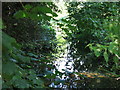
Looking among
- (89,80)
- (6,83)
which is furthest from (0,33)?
(89,80)

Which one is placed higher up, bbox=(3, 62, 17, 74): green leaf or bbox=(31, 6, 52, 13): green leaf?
bbox=(31, 6, 52, 13): green leaf

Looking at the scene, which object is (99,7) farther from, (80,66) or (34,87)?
(34,87)

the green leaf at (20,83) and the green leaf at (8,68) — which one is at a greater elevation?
the green leaf at (8,68)

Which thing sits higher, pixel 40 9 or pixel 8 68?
pixel 40 9

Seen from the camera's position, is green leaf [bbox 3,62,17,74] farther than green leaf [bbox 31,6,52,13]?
No

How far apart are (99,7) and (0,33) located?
92.0 inches

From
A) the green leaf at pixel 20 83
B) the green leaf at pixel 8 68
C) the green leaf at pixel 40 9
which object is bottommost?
the green leaf at pixel 20 83

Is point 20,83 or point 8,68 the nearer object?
point 8,68

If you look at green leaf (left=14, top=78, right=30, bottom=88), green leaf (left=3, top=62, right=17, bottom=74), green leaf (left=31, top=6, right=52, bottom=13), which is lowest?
green leaf (left=14, top=78, right=30, bottom=88)

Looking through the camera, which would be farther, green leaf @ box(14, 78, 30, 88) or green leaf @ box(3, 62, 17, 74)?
green leaf @ box(14, 78, 30, 88)

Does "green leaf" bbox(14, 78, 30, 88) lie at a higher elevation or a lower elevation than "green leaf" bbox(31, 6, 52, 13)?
lower

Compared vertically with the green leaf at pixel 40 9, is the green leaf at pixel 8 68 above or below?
below

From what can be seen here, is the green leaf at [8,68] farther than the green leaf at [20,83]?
No

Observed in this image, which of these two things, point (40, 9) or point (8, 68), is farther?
point (40, 9)
